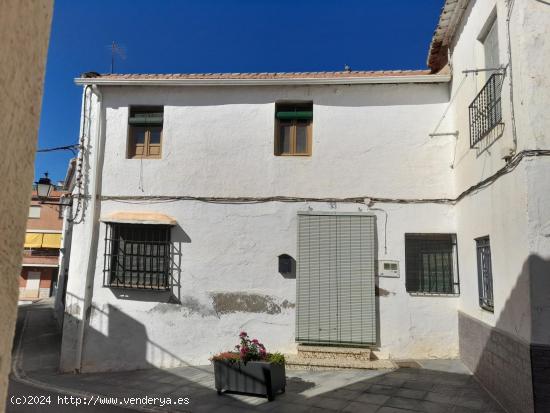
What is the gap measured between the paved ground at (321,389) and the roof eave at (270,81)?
5.60 m

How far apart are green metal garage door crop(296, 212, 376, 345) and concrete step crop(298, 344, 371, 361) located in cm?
13

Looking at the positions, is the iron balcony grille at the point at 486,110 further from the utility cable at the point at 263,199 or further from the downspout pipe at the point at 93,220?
the downspout pipe at the point at 93,220

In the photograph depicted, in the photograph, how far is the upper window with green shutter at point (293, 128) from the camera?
9.70 meters

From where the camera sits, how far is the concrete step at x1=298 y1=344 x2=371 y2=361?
859 cm

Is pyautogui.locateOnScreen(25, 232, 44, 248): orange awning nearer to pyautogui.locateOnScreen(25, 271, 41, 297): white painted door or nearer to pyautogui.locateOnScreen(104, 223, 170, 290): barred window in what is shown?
pyautogui.locateOnScreen(25, 271, 41, 297): white painted door

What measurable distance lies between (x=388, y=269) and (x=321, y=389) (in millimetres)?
2780

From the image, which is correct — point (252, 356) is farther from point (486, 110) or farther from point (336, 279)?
point (486, 110)

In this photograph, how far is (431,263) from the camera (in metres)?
9.01

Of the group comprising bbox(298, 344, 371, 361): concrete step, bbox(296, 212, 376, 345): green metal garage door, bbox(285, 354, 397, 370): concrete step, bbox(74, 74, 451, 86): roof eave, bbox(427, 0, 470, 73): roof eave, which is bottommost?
bbox(285, 354, 397, 370): concrete step

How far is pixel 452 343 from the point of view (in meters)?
8.58

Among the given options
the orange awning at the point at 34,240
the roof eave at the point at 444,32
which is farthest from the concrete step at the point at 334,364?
the orange awning at the point at 34,240

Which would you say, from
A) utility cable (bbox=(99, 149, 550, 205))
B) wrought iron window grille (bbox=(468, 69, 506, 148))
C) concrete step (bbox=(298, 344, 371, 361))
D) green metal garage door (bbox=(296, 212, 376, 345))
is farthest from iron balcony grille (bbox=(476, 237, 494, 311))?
concrete step (bbox=(298, 344, 371, 361))

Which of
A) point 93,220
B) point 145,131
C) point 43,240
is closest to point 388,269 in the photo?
point 145,131

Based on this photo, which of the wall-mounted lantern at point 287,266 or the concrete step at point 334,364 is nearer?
→ the concrete step at point 334,364
